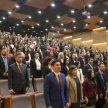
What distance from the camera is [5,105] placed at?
1.61 meters

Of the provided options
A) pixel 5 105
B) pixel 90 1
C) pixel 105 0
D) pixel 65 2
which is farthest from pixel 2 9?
pixel 5 105

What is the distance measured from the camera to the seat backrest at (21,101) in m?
1.48

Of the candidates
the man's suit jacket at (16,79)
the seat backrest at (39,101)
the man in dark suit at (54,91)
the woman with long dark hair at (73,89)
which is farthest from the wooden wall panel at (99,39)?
the man in dark suit at (54,91)

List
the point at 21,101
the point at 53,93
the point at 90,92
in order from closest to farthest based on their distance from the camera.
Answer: the point at 53,93 < the point at 21,101 < the point at 90,92

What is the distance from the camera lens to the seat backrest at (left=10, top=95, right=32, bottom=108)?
4.85 feet

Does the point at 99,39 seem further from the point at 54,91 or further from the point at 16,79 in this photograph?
the point at 54,91

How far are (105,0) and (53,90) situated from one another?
5.08 meters

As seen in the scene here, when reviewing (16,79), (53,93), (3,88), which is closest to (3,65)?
(3,88)

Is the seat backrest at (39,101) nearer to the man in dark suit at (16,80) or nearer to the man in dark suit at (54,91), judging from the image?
the man in dark suit at (16,80)

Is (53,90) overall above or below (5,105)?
above

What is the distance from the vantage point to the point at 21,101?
5.07ft

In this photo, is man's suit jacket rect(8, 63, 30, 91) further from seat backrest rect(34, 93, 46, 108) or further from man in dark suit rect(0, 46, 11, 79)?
man in dark suit rect(0, 46, 11, 79)

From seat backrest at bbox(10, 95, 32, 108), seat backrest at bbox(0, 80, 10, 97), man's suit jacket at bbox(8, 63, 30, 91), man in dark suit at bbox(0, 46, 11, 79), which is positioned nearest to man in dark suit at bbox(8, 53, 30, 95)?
man's suit jacket at bbox(8, 63, 30, 91)

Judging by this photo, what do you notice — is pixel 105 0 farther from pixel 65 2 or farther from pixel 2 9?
pixel 2 9
